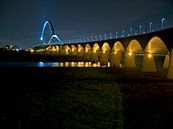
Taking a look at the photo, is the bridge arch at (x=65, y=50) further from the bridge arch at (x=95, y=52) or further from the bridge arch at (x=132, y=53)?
the bridge arch at (x=132, y=53)

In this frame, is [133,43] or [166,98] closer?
[166,98]

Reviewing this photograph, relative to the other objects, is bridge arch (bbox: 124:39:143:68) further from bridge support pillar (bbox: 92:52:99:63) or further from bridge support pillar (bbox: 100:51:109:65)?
bridge support pillar (bbox: 92:52:99:63)

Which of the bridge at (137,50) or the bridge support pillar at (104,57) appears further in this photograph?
the bridge support pillar at (104,57)

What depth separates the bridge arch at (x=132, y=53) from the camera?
237 ft

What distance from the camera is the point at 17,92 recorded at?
28.4m

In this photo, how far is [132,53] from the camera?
76000 millimetres

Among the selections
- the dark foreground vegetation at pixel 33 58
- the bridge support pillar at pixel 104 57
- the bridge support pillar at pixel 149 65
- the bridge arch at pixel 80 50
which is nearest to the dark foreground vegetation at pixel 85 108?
the bridge support pillar at pixel 149 65

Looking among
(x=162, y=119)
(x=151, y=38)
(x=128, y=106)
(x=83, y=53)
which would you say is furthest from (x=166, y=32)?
(x=83, y=53)

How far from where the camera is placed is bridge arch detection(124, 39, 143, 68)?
72.2 meters

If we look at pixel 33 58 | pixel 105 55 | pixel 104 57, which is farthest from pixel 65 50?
pixel 104 57

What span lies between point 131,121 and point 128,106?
459 centimetres

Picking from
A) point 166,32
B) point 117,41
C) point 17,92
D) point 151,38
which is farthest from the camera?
point 117,41

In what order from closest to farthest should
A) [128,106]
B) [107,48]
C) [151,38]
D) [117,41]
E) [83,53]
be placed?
[128,106] → [151,38] → [117,41] → [107,48] → [83,53]

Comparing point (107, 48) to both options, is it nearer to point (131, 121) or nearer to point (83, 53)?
point (83, 53)
